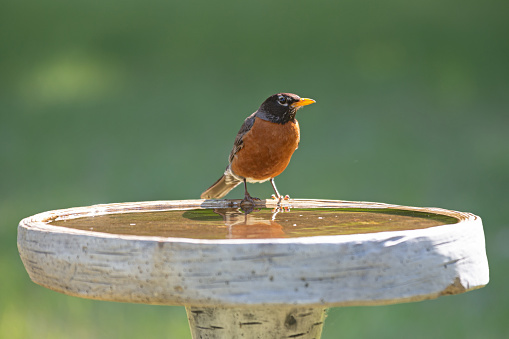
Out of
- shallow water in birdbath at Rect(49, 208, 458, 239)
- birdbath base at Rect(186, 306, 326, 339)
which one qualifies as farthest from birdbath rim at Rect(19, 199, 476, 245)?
birdbath base at Rect(186, 306, 326, 339)

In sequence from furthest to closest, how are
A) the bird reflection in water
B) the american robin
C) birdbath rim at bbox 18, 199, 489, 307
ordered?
the american robin, the bird reflection in water, birdbath rim at bbox 18, 199, 489, 307

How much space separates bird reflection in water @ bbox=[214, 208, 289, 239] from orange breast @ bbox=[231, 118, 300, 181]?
1.31 feet

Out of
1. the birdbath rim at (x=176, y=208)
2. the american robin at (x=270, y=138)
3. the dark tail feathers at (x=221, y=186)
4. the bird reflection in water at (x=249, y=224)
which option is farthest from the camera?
the dark tail feathers at (x=221, y=186)

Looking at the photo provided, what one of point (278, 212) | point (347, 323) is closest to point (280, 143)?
point (278, 212)

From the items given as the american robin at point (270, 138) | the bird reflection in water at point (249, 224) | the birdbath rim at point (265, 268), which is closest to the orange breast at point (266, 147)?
the american robin at point (270, 138)

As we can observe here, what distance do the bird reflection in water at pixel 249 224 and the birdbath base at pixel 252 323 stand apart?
26cm

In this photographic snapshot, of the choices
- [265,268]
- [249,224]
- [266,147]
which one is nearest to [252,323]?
[249,224]

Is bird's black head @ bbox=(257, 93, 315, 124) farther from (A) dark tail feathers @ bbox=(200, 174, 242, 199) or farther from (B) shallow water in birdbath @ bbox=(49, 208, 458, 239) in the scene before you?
(B) shallow water in birdbath @ bbox=(49, 208, 458, 239)

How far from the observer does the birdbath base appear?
6.51 feet

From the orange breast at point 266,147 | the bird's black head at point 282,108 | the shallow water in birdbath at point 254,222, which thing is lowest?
the shallow water in birdbath at point 254,222

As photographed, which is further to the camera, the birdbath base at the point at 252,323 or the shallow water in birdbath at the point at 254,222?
the birdbath base at the point at 252,323

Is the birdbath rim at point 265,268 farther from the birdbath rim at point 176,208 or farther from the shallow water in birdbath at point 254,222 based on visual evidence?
the shallow water in birdbath at point 254,222

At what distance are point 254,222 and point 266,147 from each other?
95 cm

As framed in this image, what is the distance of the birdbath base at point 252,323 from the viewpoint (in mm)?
1984
